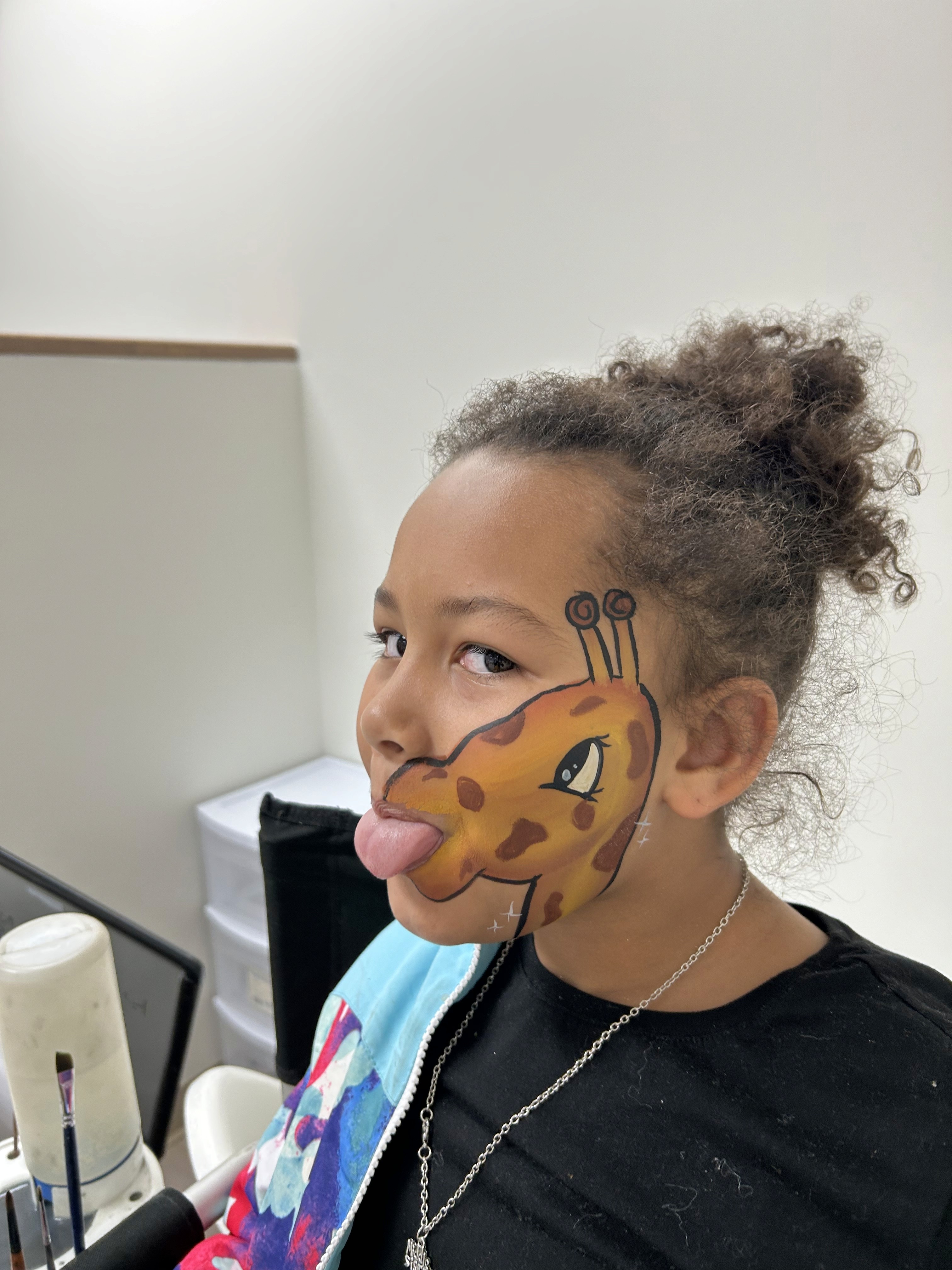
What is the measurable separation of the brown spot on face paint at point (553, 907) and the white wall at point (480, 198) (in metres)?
0.78

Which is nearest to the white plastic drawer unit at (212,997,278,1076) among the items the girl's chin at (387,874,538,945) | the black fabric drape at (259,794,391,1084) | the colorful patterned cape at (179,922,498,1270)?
the black fabric drape at (259,794,391,1084)

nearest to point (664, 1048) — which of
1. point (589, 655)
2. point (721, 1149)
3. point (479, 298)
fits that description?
point (721, 1149)

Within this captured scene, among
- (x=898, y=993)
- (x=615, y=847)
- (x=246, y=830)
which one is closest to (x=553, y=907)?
(x=615, y=847)

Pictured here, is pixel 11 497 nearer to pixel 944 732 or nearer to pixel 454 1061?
pixel 454 1061

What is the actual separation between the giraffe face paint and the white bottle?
1.14 ft

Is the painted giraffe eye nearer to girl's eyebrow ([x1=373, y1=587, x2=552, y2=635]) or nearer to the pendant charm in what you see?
girl's eyebrow ([x1=373, y1=587, x2=552, y2=635])

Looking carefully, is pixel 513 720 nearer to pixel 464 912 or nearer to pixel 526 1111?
pixel 464 912

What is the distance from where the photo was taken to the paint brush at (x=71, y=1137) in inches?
29.8

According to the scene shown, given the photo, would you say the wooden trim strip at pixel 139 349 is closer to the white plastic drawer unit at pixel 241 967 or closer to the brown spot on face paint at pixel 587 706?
the white plastic drawer unit at pixel 241 967

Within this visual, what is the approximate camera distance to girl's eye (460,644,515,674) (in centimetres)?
64

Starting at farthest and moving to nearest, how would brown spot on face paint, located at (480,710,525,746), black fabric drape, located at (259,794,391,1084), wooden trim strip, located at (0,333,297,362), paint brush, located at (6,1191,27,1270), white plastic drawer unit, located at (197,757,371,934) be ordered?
white plastic drawer unit, located at (197,757,371,934) < wooden trim strip, located at (0,333,297,362) < black fabric drape, located at (259,794,391,1084) < paint brush, located at (6,1191,27,1270) < brown spot on face paint, located at (480,710,525,746)

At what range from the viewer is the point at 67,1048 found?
0.79 m

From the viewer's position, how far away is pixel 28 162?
8.61ft

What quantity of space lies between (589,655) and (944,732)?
0.79 metres
